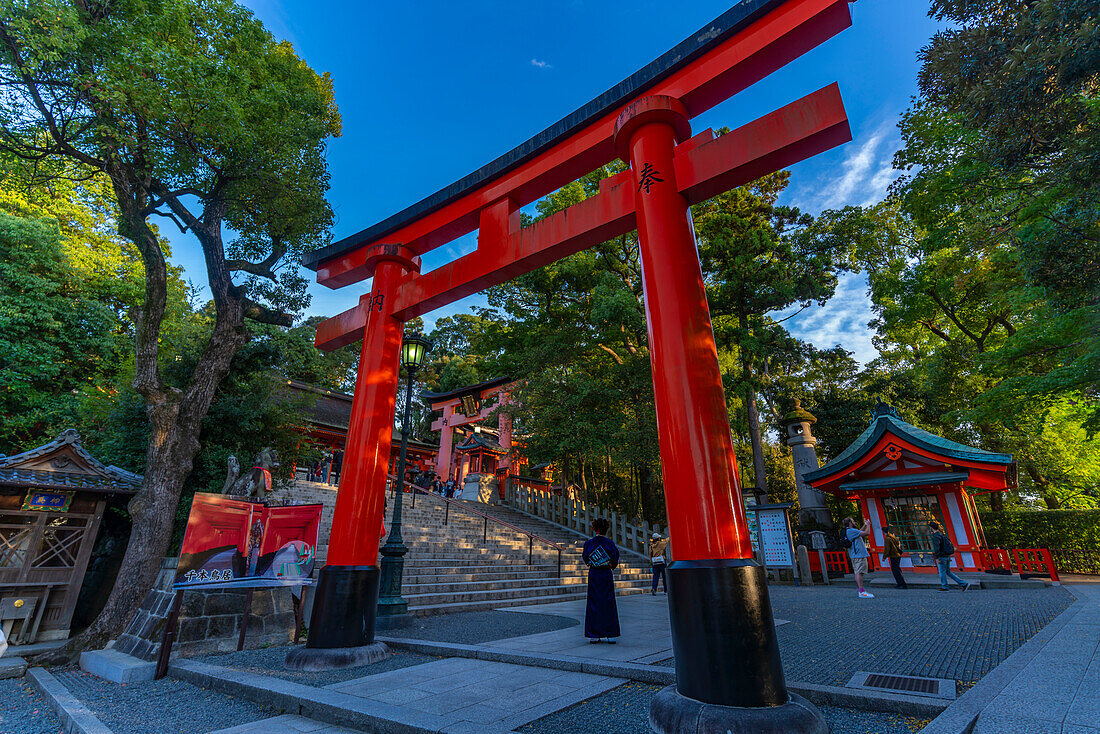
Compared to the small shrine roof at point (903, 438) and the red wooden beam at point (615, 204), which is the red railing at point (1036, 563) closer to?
the small shrine roof at point (903, 438)

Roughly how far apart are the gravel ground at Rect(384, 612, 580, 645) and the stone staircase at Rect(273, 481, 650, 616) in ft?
1.81

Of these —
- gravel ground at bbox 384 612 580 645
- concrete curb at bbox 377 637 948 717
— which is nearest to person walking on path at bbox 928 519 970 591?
gravel ground at bbox 384 612 580 645

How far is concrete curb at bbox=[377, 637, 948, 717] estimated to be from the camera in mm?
3018

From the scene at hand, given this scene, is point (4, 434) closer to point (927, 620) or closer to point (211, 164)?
point (211, 164)

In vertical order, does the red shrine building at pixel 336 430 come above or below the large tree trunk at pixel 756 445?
above

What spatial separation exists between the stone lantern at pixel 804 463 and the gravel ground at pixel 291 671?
Result: 47.4 ft

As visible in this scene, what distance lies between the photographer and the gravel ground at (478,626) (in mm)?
6027

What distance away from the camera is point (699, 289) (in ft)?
11.8

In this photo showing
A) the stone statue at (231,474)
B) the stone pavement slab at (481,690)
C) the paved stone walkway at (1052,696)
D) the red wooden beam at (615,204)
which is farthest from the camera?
the stone statue at (231,474)

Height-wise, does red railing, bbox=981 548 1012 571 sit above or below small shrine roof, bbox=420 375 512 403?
below

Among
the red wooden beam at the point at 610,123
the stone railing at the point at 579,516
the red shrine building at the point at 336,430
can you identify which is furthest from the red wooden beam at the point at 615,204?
the red shrine building at the point at 336,430

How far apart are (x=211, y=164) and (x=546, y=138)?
767cm

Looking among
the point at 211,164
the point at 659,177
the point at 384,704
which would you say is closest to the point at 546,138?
the point at 659,177

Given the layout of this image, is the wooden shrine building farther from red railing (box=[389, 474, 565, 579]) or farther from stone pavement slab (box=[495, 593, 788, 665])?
stone pavement slab (box=[495, 593, 788, 665])
